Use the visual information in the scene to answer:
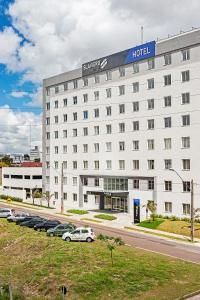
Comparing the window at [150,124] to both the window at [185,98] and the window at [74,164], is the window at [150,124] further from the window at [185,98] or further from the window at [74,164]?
the window at [74,164]

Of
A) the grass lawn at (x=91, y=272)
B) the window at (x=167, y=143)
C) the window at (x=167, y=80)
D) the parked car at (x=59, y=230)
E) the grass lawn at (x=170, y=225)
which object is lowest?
the grass lawn at (x=91, y=272)

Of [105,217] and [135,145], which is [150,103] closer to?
[135,145]

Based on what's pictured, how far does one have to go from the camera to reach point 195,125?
2388 inches

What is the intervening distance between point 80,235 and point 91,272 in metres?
12.9

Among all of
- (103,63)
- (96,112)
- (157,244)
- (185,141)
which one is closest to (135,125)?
(96,112)

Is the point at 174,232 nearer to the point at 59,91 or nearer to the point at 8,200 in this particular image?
the point at 59,91

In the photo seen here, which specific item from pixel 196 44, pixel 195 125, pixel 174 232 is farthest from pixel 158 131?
pixel 174 232

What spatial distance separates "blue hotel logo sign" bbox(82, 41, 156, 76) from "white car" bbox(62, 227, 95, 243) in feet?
112

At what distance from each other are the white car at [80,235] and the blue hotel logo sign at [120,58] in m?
34.3

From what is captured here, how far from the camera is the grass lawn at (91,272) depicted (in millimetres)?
29234

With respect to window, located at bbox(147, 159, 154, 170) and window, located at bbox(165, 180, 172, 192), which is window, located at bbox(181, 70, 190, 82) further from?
window, located at bbox(165, 180, 172, 192)

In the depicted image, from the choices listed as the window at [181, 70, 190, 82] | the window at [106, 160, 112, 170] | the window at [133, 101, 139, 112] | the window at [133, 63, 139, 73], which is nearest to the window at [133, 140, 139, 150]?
the window at [133, 101, 139, 112]

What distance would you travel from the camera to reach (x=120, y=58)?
2879 inches

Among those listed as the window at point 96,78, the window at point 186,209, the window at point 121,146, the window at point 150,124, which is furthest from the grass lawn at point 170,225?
the window at point 96,78
